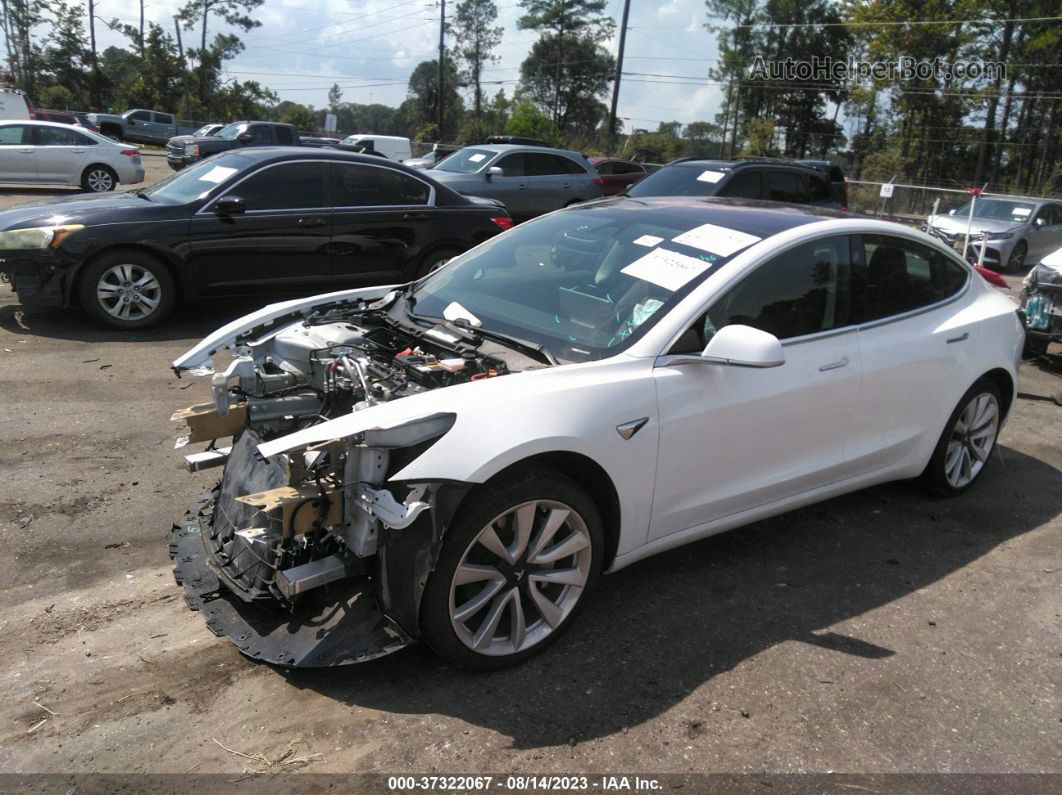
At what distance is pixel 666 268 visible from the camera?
3.68 m

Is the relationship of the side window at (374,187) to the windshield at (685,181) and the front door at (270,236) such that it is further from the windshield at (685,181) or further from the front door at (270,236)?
the windshield at (685,181)

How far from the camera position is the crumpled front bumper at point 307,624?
285 centimetres

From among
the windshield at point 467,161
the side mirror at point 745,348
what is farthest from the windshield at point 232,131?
the side mirror at point 745,348

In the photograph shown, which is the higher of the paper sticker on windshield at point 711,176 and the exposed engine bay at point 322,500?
the paper sticker on windshield at point 711,176

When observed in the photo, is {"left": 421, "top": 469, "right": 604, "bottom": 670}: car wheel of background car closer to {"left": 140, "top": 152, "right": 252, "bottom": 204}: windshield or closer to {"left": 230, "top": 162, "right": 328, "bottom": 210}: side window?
{"left": 230, "top": 162, "right": 328, "bottom": 210}: side window

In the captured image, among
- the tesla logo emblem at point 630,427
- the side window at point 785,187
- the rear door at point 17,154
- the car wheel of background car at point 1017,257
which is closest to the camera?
the tesla logo emblem at point 630,427

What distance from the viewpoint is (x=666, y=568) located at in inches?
156

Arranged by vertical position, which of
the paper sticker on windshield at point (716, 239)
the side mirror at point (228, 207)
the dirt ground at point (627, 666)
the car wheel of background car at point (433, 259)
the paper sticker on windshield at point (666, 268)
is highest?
the paper sticker on windshield at point (716, 239)

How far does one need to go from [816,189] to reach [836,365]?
9095 millimetres

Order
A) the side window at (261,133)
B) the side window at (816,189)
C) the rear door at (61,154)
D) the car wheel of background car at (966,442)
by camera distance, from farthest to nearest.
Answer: the side window at (261,133) < the rear door at (61,154) < the side window at (816,189) < the car wheel of background car at (966,442)

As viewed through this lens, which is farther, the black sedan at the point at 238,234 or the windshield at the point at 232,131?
the windshield at the point at 232,131

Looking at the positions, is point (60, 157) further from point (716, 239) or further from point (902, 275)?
point (902, 275)

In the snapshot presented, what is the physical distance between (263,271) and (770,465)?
571 cm

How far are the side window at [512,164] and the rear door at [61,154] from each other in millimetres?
10287
